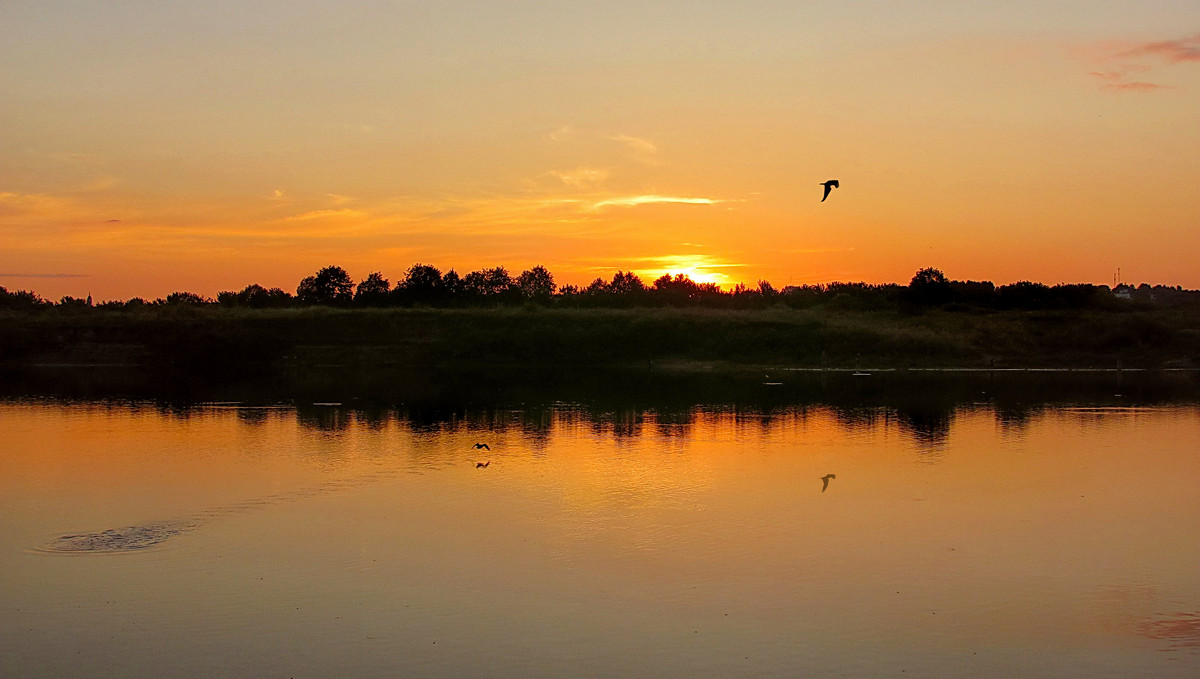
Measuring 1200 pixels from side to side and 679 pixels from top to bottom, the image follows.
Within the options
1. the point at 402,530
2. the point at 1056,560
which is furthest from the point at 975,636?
the point at 402,530

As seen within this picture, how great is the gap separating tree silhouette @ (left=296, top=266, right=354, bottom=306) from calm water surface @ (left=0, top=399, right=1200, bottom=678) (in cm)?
8906

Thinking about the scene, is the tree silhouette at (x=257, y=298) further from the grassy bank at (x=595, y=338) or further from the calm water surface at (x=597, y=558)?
the calm water surface at (x=597, y=558)

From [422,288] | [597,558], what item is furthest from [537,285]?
[597,558]

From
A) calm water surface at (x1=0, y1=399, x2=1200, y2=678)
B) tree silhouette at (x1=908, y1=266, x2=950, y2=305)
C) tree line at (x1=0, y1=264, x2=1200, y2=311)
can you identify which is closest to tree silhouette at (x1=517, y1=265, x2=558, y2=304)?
tree line at (x1=0, y1=264, x2=1200, y2=311)

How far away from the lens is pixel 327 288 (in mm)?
118688

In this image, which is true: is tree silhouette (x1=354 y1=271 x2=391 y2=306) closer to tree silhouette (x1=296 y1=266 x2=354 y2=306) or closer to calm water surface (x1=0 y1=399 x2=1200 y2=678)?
tree silhouette (x1=296 y1=266 x2=354 y2=306)

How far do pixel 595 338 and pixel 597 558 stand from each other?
67525 millimetres

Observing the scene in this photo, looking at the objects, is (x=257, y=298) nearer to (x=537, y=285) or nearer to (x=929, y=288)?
(x=537, y=285)

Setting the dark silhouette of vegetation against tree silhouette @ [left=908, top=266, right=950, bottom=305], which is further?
tree silhouette @ [left=908, top=266, right=950, bottom=305]

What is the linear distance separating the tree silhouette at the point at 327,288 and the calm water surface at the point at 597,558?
292 ft

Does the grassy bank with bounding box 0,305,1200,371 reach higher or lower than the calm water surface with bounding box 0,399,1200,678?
higher

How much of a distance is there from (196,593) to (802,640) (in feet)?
24.7

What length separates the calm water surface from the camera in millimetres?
11359

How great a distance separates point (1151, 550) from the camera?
16.1 m
